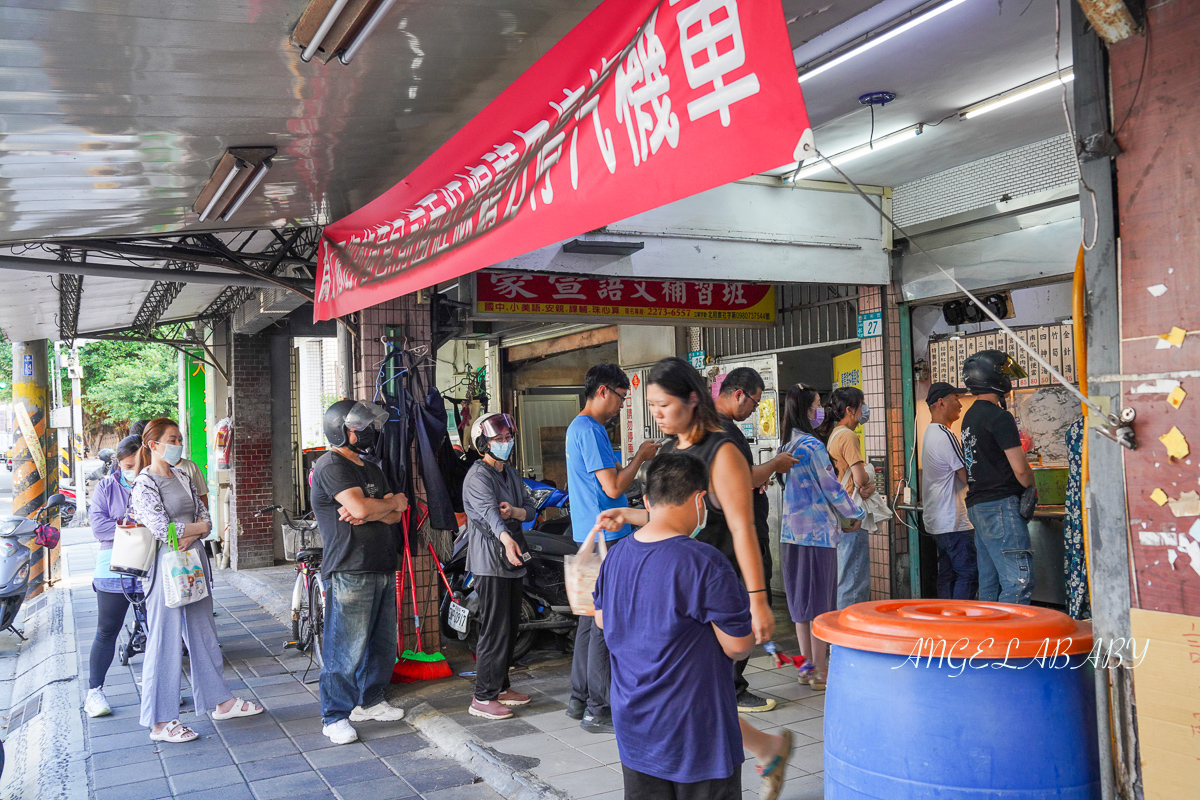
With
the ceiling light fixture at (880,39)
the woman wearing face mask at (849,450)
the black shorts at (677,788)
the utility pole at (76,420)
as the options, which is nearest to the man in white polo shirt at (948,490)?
the woman wearing face mask at (849,450)

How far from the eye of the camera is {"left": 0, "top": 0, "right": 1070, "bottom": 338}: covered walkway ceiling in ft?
10.0

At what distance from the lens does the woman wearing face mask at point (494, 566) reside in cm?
516

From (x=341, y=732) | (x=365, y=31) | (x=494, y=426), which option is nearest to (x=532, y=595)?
(x=494, y=426)

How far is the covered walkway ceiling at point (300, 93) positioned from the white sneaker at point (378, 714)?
3192 millimetres

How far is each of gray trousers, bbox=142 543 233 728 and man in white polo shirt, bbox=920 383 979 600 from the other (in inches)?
196

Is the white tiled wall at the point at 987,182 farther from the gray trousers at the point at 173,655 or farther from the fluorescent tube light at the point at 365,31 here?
the gray trousers at the point at 173,655

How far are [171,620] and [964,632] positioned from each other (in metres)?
4.65

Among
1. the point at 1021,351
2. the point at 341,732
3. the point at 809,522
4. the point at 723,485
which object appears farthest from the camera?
the point at 1021,351

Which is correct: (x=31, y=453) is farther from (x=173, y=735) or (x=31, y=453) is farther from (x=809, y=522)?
(x=809, y=522)

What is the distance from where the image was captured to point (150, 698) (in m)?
5.16

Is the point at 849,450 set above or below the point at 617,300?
below

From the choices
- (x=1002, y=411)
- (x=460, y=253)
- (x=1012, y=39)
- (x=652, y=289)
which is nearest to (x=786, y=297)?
(x=652, y=289)

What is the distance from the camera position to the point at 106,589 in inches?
223

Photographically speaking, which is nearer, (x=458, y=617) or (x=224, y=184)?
(x=224, y=184)
